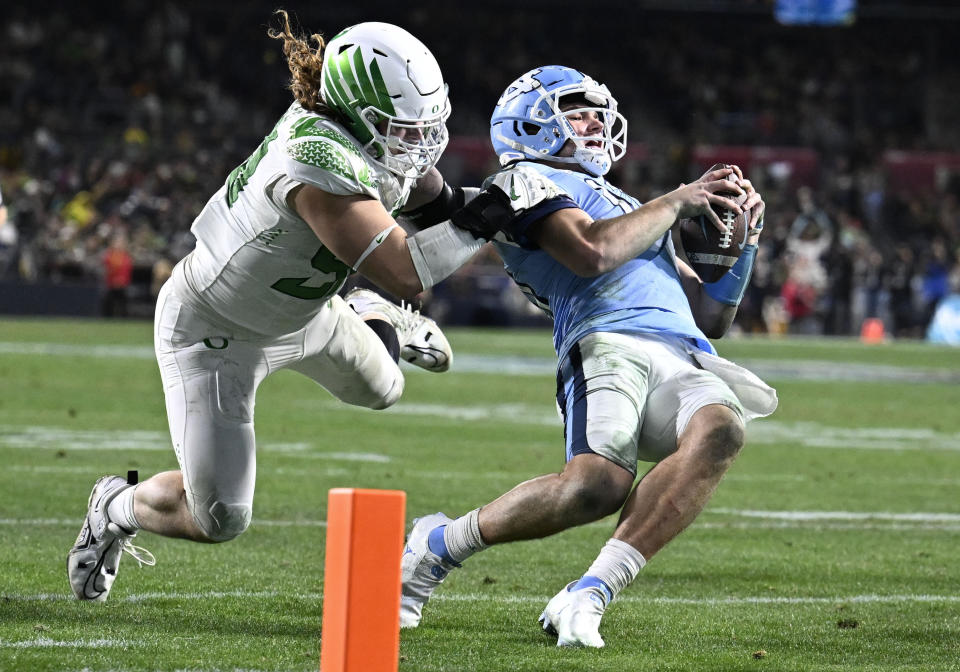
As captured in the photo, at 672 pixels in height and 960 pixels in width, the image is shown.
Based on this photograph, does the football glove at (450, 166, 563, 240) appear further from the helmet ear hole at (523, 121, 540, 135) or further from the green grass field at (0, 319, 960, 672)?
the green grass field at (0, 319, 960, 672)

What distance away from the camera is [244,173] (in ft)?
13.9

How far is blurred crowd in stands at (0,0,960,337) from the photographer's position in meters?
25.3

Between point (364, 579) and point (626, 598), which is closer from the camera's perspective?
point (364, 579)

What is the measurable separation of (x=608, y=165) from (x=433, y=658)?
179 centimetres

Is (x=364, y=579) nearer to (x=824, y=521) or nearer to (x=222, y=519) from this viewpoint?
(x=222, y=519)

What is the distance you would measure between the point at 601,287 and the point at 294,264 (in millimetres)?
934

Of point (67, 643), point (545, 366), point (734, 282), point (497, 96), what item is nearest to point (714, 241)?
point (734, 282)

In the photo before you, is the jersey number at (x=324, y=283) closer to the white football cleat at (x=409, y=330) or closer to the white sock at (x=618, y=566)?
the white football cleat at (x=409, y=330)

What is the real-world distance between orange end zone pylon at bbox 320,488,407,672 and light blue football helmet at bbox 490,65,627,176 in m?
2.25

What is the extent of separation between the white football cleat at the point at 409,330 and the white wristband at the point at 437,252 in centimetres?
131


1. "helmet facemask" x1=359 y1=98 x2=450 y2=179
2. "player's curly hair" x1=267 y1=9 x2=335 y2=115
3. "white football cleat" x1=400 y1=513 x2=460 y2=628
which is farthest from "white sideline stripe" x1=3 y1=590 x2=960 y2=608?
"player's curly hair" x1=267 y1=9 x2=335 y2=115

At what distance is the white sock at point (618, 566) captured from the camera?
4082 millimetres

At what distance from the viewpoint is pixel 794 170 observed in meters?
30.4

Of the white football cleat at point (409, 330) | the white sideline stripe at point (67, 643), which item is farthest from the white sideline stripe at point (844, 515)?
the white sideline stripe at point (67, 643)
